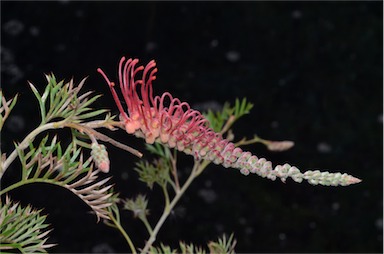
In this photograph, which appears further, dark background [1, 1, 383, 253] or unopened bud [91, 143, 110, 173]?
dark background [1, 1, 383, 253]

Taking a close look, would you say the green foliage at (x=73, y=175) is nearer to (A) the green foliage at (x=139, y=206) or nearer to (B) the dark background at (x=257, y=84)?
(A) the green foliage at (x=139, y=206)

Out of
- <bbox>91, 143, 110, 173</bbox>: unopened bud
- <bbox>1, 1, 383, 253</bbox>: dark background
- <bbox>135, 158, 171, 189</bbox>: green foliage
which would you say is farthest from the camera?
<bbox>1, 1, 383, 253</bbox>: dark background

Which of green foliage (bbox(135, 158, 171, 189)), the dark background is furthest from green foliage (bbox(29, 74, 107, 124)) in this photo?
the dark background

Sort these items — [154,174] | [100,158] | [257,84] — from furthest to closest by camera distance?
[257,84] → [154,174] → [100,158]

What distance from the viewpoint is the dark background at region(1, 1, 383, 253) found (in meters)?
1.54

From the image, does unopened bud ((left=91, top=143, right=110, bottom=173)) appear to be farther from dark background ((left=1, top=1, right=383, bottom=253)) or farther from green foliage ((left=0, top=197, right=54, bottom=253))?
dark background ((left=1, top=1, right=383, bottom=253))

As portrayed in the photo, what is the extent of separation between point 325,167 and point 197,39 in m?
0.45

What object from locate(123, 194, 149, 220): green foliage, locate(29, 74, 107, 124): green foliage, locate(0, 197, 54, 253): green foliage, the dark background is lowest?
locate(0, 197, 54, 253): green foliage

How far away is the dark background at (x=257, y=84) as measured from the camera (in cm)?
154

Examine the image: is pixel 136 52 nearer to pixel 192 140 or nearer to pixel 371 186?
pixel 371 186

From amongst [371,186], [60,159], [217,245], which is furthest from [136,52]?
[60,159]

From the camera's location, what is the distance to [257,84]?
1599 mm

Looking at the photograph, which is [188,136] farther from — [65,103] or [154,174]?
[154,174]

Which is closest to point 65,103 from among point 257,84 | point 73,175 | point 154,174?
point 73,175
